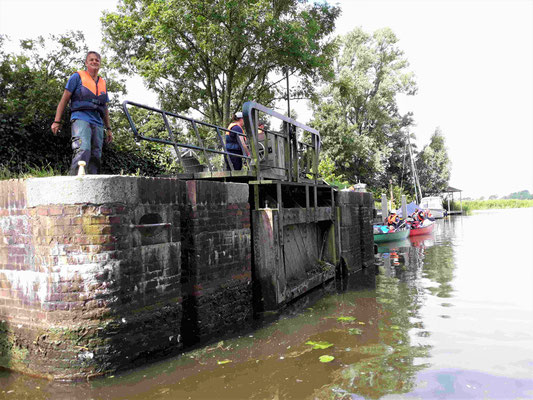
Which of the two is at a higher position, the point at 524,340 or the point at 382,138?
the point at 382,138

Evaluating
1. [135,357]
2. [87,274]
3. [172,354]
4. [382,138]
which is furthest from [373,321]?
[382,138]

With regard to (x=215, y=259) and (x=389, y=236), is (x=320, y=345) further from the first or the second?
(x=389, y=236)

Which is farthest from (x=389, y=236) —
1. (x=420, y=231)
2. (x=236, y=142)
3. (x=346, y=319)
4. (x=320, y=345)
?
(x=320, y=345)

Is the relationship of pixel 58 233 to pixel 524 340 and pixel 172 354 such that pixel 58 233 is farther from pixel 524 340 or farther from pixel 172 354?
pixel 524 340

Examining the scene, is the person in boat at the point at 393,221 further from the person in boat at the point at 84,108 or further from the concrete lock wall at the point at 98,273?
the person in boat at the point at 84,108

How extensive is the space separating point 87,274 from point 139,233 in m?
0.69

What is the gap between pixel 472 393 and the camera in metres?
4.18

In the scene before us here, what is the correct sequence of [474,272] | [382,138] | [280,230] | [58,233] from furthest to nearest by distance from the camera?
[382,138] → [474,272] → [280,230] → [58,233]

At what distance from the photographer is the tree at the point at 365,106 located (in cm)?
3738

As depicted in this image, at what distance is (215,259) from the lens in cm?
594

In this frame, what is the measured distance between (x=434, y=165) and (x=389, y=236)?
33291 millimetres

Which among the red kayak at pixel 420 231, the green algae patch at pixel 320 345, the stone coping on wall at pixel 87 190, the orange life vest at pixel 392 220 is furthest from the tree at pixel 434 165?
the stone coping on wall at pixel 87 190

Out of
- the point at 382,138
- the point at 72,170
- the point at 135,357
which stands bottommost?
the point at 135,357

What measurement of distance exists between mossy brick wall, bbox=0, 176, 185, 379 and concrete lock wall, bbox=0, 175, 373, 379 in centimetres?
1
